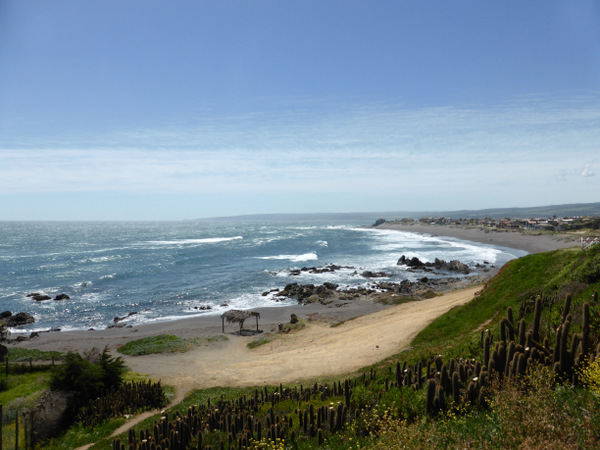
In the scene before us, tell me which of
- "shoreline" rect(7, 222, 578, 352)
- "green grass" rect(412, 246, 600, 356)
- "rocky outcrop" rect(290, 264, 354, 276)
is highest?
"green grass" rect(412, 246, 600, 356)

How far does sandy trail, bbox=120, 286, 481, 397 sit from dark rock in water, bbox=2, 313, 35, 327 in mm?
23305

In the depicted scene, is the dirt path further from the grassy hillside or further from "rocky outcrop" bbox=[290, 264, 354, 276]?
"rocky outcrop" bbox=[290, 264, 354, 276]

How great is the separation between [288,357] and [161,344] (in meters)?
12.7

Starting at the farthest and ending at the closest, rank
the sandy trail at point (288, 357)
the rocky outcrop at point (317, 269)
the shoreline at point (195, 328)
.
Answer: the rocky outcrop at point (317, 269) → the shoreline at point (195, 328) → the sandy trail at point (288, 357)

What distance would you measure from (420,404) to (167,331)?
33922 mm

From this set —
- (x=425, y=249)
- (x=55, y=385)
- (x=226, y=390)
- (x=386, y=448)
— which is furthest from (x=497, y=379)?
(x=425, y=249)

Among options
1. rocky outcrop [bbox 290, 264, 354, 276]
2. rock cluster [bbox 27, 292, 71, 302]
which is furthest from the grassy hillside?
rocky outcrop [bbox 290, 264, 354, 276]

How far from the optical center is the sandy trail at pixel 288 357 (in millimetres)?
22641

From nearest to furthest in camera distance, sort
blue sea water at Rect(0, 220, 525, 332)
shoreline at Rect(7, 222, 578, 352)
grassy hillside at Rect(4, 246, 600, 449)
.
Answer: grassy hillside at Rect(4, 246, 600, 449), shoreline at Rect(7, 222, 578, 352), blue sea water at Rect(0, 220, 525, 332)

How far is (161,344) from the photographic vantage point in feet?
107

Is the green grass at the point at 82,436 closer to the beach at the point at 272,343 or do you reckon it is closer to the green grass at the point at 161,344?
the beach at the point at 272,343

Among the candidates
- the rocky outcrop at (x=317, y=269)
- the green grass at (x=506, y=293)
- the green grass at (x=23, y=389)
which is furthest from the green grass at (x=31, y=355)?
the rocky outcrop at (x=317, y=269)

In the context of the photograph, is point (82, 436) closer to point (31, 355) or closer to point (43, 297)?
point (31, 355)

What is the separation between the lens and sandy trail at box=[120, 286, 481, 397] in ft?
74.3
